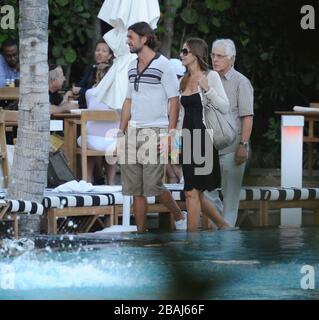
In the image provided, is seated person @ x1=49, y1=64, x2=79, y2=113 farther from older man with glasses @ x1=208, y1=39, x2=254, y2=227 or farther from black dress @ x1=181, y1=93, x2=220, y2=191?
black dress @ x1=181, y1=93, x2=220, y2=191

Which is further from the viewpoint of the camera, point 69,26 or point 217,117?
point 69,26

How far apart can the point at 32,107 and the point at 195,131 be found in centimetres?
126

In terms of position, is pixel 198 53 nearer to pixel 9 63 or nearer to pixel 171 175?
pixel 171 175

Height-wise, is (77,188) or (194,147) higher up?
(194,147)

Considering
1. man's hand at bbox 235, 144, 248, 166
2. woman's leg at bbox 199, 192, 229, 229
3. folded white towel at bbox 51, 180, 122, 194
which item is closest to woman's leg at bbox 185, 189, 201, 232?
woman's leg at bbox 199, 192, 229, 229

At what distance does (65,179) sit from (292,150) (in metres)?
2.01

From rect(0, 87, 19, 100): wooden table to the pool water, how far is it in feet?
8.83

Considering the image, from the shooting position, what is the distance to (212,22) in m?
14.4

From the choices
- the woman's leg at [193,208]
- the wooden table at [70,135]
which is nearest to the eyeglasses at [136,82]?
the woman's leg at [193,208]

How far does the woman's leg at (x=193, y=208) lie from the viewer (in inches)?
370

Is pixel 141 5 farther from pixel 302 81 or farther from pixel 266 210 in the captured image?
pixel 302 81

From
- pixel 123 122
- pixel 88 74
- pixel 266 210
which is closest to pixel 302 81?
pixel 88 74

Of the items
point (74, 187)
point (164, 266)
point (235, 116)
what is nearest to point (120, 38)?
point (74, 187)

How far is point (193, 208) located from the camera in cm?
944
